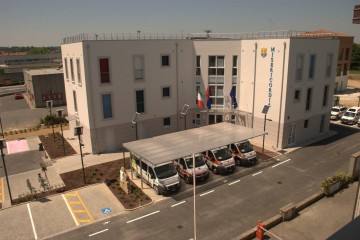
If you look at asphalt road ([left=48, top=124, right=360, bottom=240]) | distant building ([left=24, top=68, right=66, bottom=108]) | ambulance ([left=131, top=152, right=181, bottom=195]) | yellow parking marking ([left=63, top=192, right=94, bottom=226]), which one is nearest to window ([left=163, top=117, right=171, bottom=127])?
ambulance ([left=131, top=152, right=181, bottom=195])

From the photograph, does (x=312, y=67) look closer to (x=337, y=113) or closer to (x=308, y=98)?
(x=308, y=98)

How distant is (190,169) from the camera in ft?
77.2

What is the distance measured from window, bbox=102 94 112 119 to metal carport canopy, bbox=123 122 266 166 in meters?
6.42

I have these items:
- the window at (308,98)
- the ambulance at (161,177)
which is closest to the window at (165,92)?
the ambulance at (161,177)

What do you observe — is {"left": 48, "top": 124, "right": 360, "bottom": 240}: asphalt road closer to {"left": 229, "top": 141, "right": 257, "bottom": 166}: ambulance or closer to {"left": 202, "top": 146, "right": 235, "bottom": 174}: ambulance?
{"left": 202, "top": 146, "right": 235, "bottom": 174}: ambulance

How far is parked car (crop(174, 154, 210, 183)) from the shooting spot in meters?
23.5

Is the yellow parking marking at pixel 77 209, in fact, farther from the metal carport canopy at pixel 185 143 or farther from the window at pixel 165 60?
the window at pixel 165 60

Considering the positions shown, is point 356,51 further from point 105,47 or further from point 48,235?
point 48,235

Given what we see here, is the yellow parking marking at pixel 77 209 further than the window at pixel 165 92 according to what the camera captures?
No

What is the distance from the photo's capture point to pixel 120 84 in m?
30.7

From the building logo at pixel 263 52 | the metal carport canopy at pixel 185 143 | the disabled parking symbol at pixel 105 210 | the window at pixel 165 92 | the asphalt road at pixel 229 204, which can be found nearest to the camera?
the asphalt road at pixel 229 204

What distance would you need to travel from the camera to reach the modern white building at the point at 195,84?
2969 centimetres

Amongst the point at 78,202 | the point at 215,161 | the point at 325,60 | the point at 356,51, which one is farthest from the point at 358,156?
the point at 356,51

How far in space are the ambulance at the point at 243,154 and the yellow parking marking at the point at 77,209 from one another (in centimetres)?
1391
